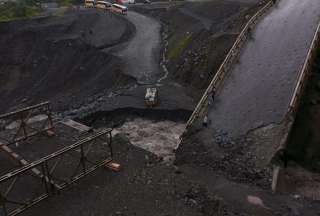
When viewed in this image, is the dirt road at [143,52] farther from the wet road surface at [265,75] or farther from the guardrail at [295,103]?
the guardrail at [295,103]

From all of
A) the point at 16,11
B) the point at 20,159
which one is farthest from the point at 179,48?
the point at 16,11

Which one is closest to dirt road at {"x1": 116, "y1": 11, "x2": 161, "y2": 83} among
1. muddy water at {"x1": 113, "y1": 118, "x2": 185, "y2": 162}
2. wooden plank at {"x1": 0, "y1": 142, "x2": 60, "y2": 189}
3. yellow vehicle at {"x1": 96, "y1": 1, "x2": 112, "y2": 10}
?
yellow vehicle at {"x1": 96, "y1": 1, "x2": 112, "y2": 10}

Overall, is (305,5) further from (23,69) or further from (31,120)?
(23,69)

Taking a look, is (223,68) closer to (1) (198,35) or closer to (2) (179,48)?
(2) (179,48)

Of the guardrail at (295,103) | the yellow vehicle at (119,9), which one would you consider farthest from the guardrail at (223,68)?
the yellow vehicle at (119,9)

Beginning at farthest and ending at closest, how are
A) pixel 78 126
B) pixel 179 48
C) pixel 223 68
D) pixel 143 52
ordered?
pixel 143 52 → pixel 179 48 → pixel 223 68 → pixel 78 126

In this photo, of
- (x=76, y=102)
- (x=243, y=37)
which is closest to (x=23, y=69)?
(x=76, y=102)
